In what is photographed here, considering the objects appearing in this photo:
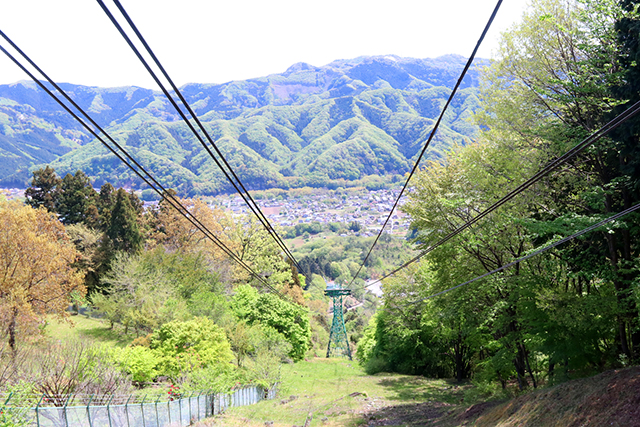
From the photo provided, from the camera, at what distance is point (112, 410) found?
479 inches

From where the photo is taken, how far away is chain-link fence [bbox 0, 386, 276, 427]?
10.0m

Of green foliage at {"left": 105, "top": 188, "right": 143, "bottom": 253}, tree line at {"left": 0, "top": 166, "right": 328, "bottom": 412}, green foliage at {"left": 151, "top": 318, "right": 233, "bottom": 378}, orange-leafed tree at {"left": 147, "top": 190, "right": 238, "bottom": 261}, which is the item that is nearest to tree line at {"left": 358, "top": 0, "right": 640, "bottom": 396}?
green foliage at {"left": 151, "top": 318, "right": 233, "bottom": 378}

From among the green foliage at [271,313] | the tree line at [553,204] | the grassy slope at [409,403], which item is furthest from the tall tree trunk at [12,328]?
the tree line at [553,204]

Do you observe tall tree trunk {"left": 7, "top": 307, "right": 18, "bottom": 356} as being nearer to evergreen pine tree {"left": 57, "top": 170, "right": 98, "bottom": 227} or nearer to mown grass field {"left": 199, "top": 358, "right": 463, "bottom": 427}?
mown grass field {"left": 199, "top": 358, "right": 463, "bottom": 427}

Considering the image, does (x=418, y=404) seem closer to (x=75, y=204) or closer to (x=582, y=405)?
(x=582, y=405)

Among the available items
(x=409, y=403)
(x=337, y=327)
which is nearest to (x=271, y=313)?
(x=409, y=403)

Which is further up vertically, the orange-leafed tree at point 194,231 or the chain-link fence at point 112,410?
the orange-leafed tree at point 194,231

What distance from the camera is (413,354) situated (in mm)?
31953

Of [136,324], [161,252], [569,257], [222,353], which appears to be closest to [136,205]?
[161,252]

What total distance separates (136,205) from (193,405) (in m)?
38.1

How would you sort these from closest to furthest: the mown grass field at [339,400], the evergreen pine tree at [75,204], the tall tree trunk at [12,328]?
the mown grass field at [339,400]
the tall tree trunk at [12,328]
the evergreen pine tree at [75,204]

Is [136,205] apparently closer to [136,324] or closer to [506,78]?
[136,324]

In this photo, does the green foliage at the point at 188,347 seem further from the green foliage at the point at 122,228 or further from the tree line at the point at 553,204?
the green foliage at the point at 122,228

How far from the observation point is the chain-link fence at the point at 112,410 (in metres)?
10.0
